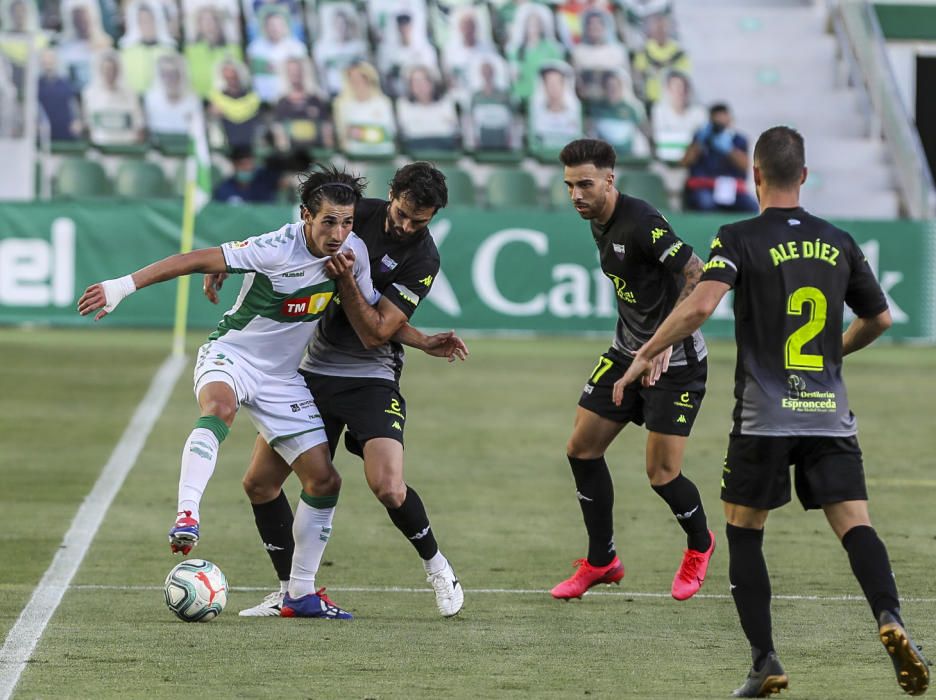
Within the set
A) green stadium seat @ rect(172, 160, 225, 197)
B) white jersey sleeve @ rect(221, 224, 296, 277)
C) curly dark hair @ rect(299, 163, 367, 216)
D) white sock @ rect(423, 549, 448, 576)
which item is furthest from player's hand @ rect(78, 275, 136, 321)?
green stadium seat @ rect(172, 160, 225, 197)

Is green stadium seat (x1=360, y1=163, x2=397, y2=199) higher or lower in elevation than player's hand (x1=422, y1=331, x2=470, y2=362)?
lower

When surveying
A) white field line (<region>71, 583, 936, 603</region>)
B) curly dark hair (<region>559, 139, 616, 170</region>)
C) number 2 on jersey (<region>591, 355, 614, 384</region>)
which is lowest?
white field line (<region>71, 583, 936, 603</region>)

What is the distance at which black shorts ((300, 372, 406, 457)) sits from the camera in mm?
7664

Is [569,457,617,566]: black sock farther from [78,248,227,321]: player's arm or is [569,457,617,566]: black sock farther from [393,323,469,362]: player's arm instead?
[78,248,227,321]: player's arm

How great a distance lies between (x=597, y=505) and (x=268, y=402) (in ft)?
5.67

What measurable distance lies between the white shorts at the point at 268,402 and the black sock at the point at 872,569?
2.57m

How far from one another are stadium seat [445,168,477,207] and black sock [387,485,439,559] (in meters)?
16.8

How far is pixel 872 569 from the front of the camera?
593 centimetres

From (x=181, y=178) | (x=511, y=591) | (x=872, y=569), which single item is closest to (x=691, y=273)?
(x=511, y=591)

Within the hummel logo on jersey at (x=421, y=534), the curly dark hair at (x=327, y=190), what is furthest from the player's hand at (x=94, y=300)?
the hummel logo on jersey at (x=421, y=534)

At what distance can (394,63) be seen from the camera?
26.5 m

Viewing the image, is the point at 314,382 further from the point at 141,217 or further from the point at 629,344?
the point at 141,217

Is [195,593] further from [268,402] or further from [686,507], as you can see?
[686,507]

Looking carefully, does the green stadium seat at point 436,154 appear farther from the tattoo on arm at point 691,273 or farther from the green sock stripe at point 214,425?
the green sock stripe at point 214,425
